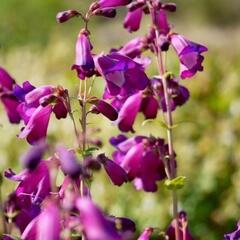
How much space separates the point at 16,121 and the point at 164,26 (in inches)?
29.9

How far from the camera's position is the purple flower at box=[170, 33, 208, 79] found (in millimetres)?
3318

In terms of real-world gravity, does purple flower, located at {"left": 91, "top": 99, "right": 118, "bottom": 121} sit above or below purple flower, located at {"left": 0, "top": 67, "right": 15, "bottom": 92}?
below

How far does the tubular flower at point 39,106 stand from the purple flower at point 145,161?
57cm

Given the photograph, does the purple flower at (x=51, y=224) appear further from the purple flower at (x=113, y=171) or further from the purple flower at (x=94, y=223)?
the purple flower at (x=113, y=171)

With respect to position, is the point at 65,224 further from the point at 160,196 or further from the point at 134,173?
the point at 160,196

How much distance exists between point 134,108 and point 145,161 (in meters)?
0.22

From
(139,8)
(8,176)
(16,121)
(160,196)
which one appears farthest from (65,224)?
(160,196)

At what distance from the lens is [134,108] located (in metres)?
3.47

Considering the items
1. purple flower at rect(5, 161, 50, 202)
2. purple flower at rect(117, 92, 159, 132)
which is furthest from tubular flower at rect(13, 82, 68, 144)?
purple flower at rect(117, 92, 159, 132)

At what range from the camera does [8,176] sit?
2.98 m

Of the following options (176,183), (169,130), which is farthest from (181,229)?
(169,130)

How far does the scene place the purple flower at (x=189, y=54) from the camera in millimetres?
3318

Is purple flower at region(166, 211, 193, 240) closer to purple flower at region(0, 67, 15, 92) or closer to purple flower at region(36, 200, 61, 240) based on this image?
purple flower at region(0, 67, 15, 92)

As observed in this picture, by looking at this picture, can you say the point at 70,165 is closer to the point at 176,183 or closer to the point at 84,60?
the point at 84,60
